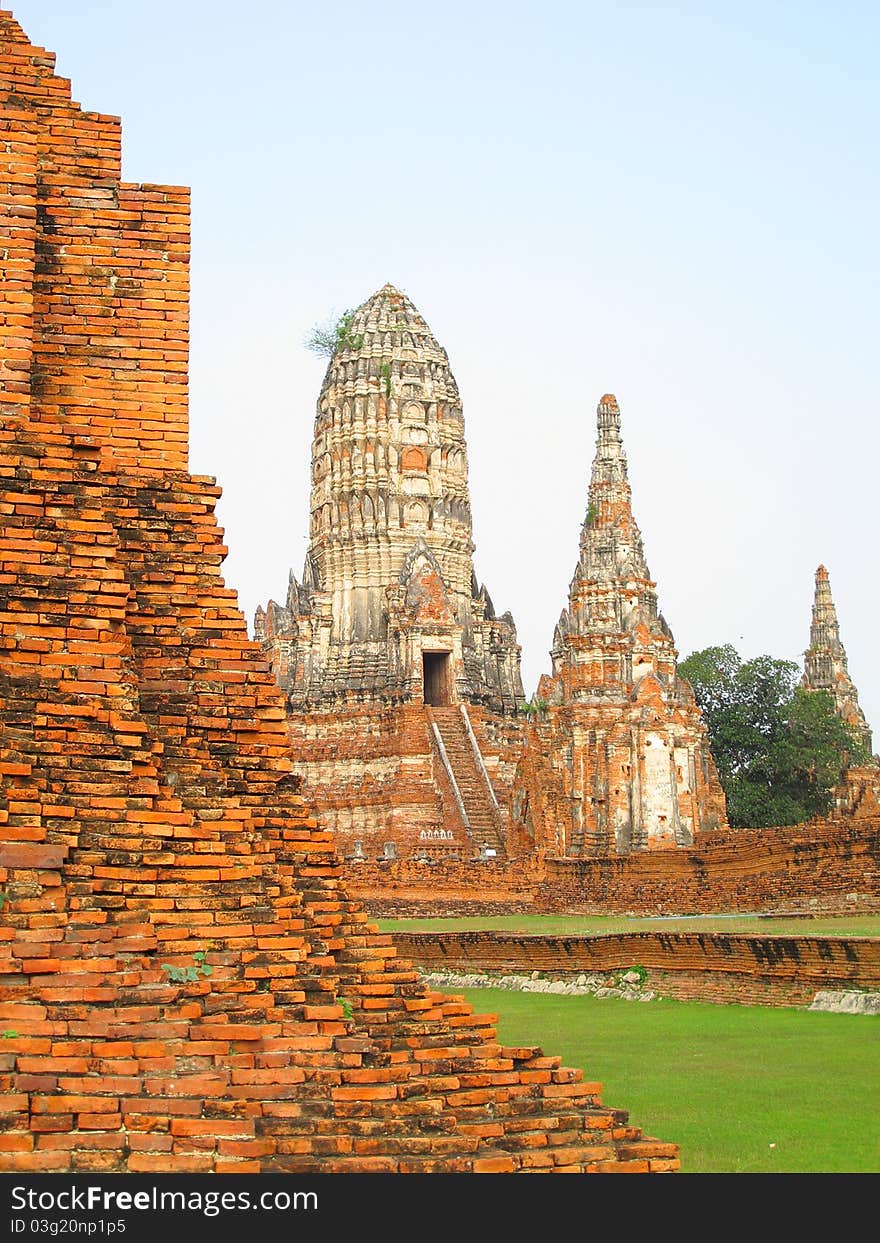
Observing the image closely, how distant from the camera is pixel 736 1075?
990 cm

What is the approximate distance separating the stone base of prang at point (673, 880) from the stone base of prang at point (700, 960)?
335 centimetres

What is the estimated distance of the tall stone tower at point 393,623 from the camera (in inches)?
1676

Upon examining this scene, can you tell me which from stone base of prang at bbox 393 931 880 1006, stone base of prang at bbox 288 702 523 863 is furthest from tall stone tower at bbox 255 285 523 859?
stone base of prang at bbox 393 931 880 1006

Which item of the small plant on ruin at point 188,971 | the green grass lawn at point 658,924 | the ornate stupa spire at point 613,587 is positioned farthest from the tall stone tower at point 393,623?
the small plant on ruin at point 188,971

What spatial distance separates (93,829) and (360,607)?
136 ft

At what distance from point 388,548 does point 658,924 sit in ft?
92.5

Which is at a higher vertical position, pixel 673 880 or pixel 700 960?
pixel 673 880

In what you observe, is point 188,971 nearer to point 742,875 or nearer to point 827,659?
point 742,875

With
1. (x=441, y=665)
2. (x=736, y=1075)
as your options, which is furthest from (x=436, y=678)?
(x=736, y=1075)

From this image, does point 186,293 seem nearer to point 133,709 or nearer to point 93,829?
point 133,709

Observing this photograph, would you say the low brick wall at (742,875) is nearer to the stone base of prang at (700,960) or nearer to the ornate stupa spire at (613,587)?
the stone base of prang at (700,960)

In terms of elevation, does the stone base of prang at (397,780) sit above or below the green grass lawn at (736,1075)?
above

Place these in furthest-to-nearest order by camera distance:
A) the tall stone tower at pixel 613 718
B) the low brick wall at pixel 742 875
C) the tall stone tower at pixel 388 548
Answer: the tall stone tower at pixel 388 548
the tall stone tower at pixel 613 718
the low brick wall at pixel 742 875
